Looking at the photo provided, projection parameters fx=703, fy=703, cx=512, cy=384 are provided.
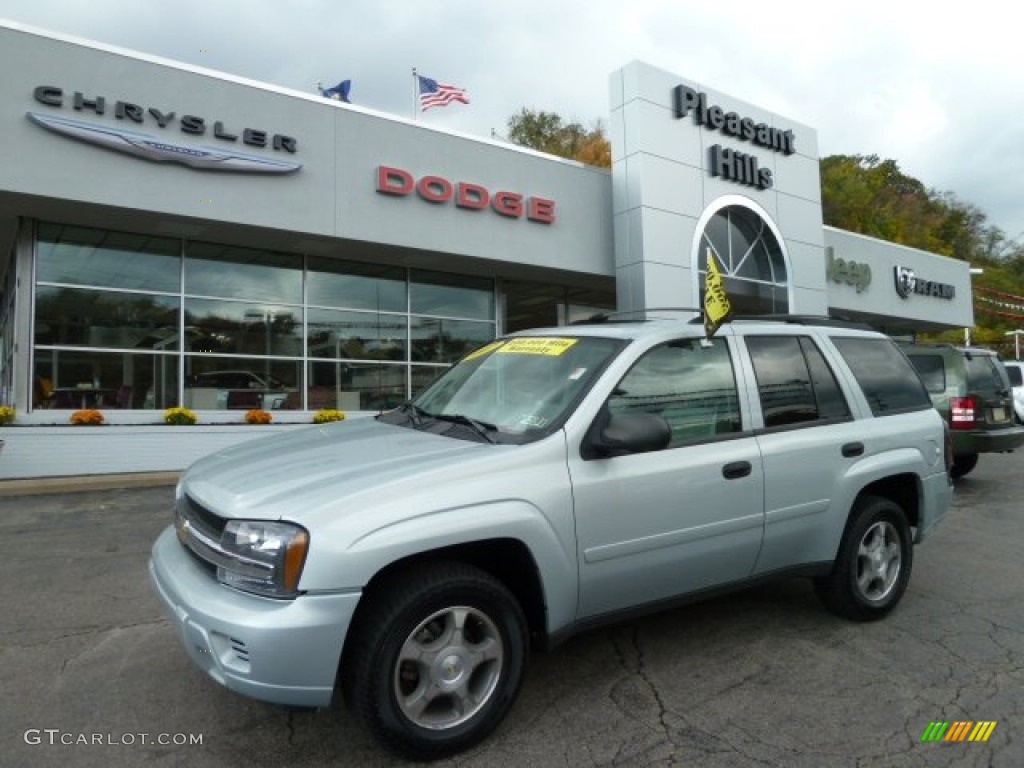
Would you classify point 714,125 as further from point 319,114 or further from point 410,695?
point 410,695

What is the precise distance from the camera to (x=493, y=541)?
110 inches

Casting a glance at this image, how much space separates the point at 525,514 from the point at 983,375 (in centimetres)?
891

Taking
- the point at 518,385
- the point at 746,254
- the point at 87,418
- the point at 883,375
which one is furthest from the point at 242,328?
the point at 746,254

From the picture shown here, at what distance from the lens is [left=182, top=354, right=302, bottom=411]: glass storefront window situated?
40.3 ft

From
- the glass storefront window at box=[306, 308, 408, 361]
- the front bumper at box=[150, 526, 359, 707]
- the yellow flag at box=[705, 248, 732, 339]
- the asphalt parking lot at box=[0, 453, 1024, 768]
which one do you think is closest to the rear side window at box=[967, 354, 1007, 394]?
the asphalt parking lot at box=[0, 453, 1024, 768]

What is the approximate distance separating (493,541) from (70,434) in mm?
10056

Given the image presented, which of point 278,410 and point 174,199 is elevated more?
point 174,199

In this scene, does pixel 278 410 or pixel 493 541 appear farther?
pixel 278 410

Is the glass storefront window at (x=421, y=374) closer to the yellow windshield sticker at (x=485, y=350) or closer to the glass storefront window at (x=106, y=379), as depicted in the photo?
the glass storefront window at (x=106, y=379)

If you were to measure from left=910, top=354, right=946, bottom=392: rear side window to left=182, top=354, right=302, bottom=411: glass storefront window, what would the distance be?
10.3 m

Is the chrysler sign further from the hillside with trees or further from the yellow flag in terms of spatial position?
the hillside with trees

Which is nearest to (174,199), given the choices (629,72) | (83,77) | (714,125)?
(83,77)

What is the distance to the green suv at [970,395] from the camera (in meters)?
8.75

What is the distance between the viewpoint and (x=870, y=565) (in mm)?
4113
